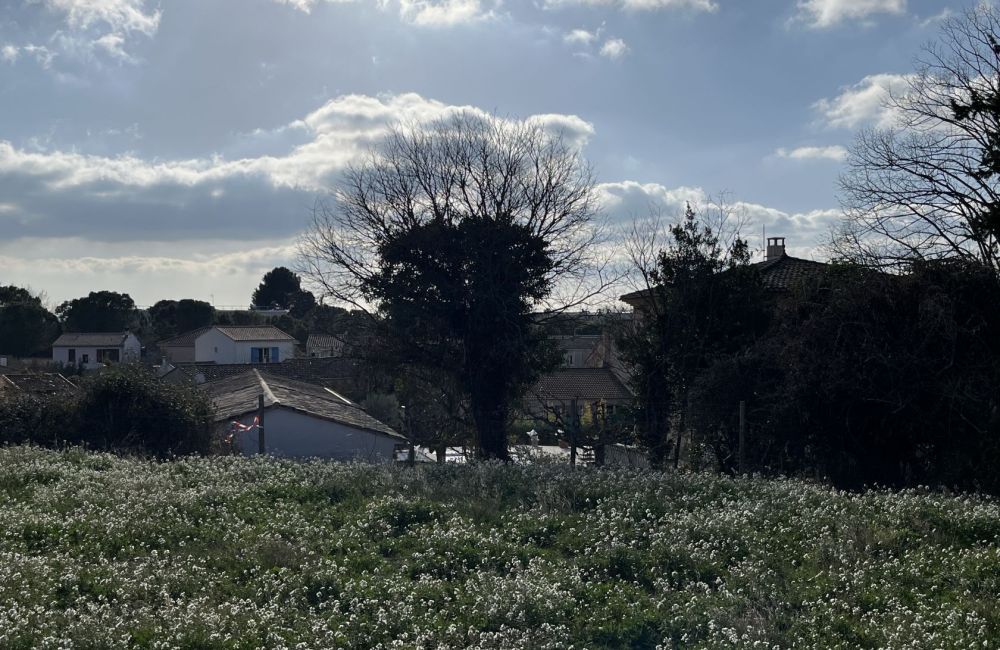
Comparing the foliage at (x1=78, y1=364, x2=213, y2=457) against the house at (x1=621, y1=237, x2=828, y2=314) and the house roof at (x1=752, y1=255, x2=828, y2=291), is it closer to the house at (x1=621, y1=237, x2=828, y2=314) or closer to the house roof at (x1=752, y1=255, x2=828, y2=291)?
the house at (x1=621, y1=237, x2=828, y2=314)

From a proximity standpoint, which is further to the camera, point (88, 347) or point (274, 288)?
point (274, 288)

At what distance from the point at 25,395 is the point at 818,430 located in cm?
1726

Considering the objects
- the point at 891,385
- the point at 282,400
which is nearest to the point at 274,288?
the point at 282,400

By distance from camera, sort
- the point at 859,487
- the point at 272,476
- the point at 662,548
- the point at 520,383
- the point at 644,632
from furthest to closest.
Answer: the point at 520,383 → the point at 859,487 → the point at 272,476 → the point at 662,548 → the point at 644,632

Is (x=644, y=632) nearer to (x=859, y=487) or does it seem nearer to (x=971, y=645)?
(x=971, y=645)

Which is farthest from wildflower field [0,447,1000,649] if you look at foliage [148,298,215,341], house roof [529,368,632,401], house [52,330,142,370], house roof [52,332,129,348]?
foliage [148,298,215,341]

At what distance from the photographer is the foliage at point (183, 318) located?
9000 centimetres

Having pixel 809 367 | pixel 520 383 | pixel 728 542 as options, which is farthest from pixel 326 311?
pixel 728 542

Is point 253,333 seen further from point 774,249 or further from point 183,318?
point 774,249

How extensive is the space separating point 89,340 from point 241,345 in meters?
13.8

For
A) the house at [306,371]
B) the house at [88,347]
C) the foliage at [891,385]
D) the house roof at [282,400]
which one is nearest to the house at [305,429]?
the house roof at [282,400]

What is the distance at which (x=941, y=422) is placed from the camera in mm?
15758

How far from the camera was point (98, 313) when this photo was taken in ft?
279

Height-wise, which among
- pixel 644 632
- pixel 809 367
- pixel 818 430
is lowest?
pixel 644 632
